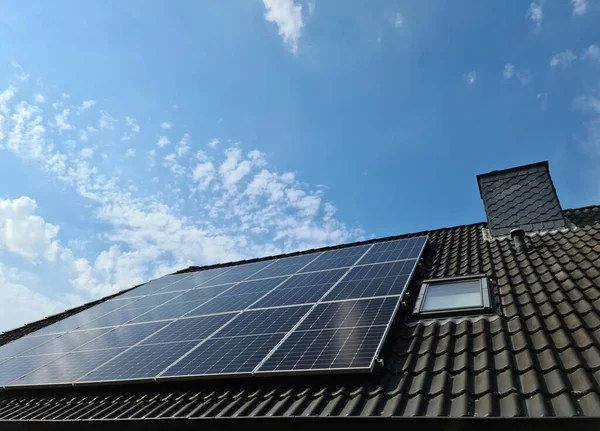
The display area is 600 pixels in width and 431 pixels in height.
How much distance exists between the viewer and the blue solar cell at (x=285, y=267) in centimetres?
947

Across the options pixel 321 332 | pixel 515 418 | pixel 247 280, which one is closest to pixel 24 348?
pixel 247 280

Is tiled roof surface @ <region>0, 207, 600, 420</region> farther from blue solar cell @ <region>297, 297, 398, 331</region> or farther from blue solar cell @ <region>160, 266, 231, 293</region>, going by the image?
blue solar cell @ <region>160, 266, 231, 293</region>

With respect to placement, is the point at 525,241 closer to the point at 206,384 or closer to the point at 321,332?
the point at 321,332

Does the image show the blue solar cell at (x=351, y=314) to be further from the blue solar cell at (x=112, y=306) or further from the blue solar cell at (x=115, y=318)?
the blue solar cell at (x=112, y=306)

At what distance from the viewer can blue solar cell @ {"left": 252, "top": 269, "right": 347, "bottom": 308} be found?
7.08 metres

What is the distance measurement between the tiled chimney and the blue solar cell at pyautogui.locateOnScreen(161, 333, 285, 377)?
20.6 ft

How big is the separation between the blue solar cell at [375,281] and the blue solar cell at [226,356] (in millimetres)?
1445

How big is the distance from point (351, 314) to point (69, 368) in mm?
5065

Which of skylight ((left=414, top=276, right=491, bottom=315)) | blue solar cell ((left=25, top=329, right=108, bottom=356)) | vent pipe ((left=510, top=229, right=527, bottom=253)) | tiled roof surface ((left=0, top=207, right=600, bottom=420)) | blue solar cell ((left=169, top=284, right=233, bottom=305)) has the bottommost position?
tiled roof surface ((left=0, top=207, right=600, bottom=420))

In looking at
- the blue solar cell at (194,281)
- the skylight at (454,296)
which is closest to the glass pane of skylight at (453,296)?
the skylight at (454,296)

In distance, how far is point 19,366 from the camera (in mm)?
8133

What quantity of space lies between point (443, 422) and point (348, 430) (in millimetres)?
926

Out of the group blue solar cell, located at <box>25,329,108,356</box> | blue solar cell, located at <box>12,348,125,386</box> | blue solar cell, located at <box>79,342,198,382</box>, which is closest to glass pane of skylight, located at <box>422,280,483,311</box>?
blue solar cell, located at <box>79,342,198,382</box>

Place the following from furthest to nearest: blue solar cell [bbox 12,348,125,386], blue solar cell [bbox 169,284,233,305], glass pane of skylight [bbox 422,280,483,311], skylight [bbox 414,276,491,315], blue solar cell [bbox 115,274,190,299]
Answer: blue solar cell [bbox 115,274,190,299]
blue solar cell [bbox 169,284,233,305]
blue solar cell [bbox 12,348,125,386]
glass pane of skylight [bbox 422,280,483,311]
skylight [bbox 414,276,491,315]
